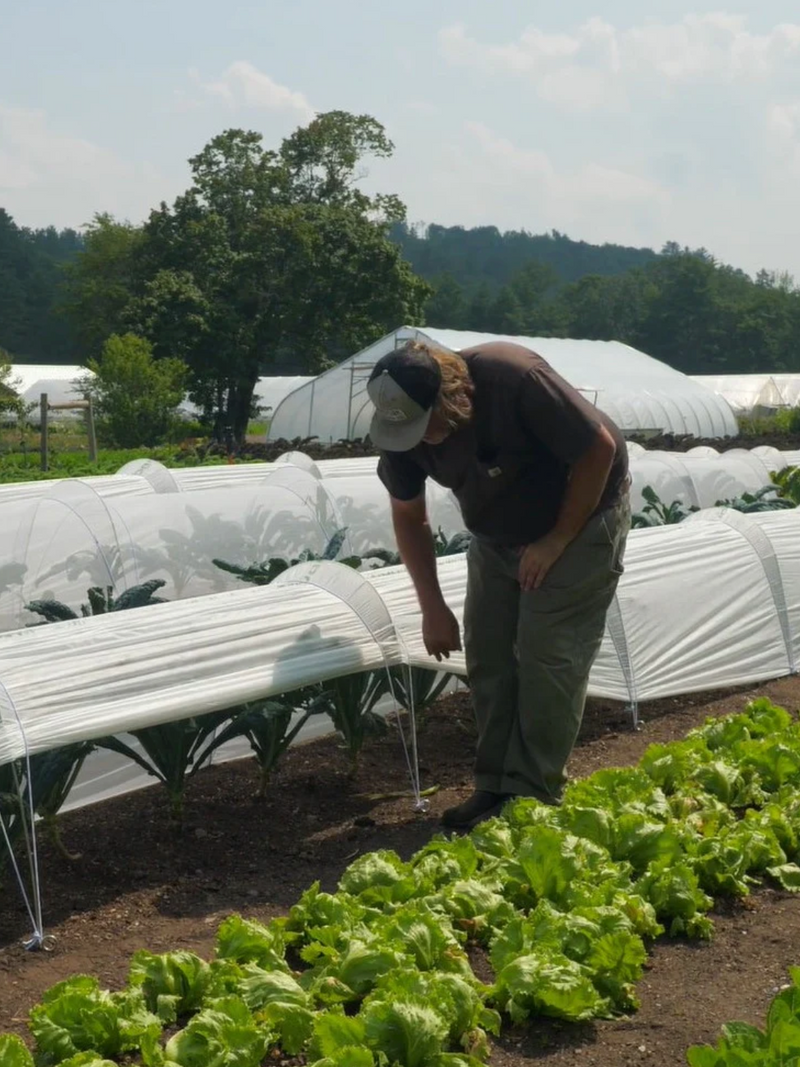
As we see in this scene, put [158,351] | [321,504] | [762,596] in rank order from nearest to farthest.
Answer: [762,596]
[321,504]
[158,351]

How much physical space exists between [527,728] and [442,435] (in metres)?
1.05

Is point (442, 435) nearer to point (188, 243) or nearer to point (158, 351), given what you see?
point (158, 351)

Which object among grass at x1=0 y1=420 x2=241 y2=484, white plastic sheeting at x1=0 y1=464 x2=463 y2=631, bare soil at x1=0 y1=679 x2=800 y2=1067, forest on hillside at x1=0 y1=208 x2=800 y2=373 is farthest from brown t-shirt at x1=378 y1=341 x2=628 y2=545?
forest on hillside at x1=0 y1=208 x2=800 y2=373

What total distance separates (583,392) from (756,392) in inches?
627

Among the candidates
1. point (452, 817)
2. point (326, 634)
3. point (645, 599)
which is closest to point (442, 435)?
point (326, 634)

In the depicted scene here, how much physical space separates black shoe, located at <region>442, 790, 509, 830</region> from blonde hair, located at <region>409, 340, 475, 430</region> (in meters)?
1.31

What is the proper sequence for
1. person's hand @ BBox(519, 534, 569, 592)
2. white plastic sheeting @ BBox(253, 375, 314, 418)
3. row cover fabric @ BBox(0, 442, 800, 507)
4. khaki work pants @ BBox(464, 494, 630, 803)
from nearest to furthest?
person's hand @ BBox(519, 534, 569, 592) < khaki work pants @ BBox(464, 494, 630, 803) < row cover fabric @ BBox(0, 442, 800, 507) < white plastic sheeting @ BBox(253, 375, 314, 418)

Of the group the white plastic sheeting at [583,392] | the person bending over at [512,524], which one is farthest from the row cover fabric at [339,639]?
the white plastic sheeting at [583,392]

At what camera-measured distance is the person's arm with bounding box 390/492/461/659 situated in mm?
4477

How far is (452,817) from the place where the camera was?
A: 4570 millimetres

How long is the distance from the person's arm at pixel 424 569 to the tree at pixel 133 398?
21198 millimetres

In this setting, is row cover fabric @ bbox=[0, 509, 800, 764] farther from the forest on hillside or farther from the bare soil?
the forest on hillside

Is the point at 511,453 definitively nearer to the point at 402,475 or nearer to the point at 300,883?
the point at 402,475

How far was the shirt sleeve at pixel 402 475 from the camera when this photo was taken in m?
4.33
